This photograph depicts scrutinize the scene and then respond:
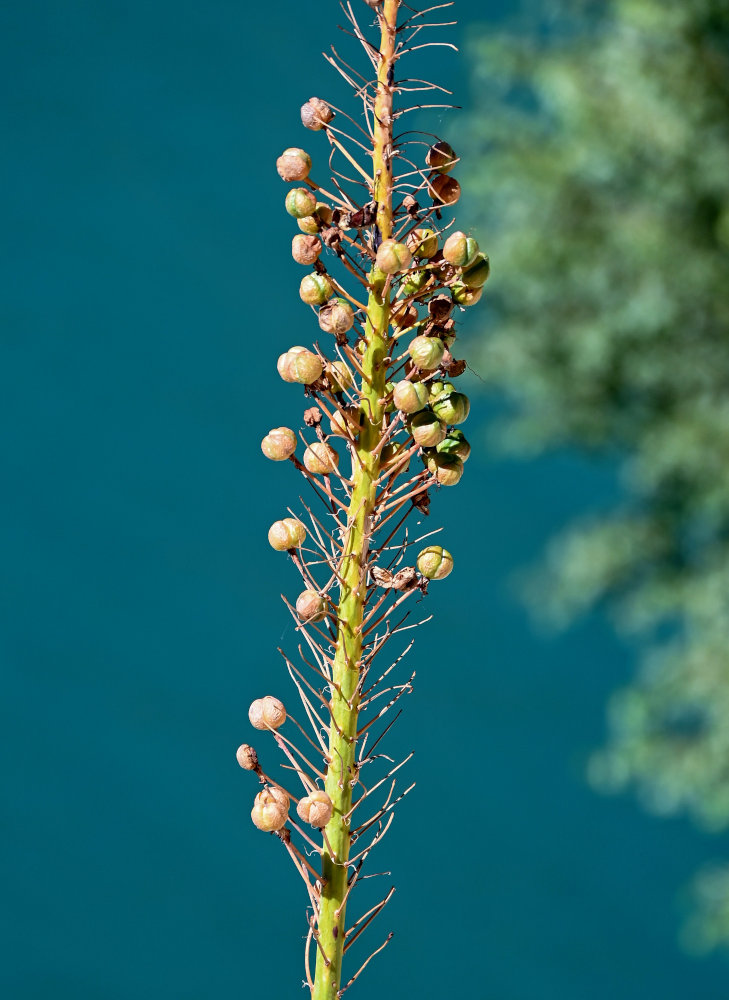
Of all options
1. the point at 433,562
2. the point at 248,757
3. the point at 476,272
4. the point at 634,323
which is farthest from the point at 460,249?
the point at 634,323

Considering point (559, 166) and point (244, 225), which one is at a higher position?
point (244, 225)

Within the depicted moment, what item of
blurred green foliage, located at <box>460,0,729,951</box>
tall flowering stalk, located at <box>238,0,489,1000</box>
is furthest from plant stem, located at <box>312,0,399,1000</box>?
blurred green foliage, located at <box>460,0,729,951</box>

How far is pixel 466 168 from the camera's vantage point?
3408 millimetres

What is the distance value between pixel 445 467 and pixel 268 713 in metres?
0.13

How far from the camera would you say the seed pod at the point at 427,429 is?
51 centimetres

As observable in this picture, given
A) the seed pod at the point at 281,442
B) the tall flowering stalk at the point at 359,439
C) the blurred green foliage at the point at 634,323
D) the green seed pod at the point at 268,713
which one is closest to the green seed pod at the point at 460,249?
the tall flowering stalk at the point at 359,439

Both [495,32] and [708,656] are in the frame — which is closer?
[708,656]

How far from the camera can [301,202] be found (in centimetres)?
53

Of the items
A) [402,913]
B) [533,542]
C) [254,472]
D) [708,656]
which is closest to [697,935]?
[708,656]

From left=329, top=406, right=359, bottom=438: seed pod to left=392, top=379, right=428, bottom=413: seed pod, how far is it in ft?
0.09

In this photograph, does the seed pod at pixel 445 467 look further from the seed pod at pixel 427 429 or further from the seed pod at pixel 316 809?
the seed pod at pixel 316 809

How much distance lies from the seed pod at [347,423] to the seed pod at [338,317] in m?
0.03

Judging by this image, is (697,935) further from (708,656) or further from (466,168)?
(466,168)

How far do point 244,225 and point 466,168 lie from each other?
95 centimetres
